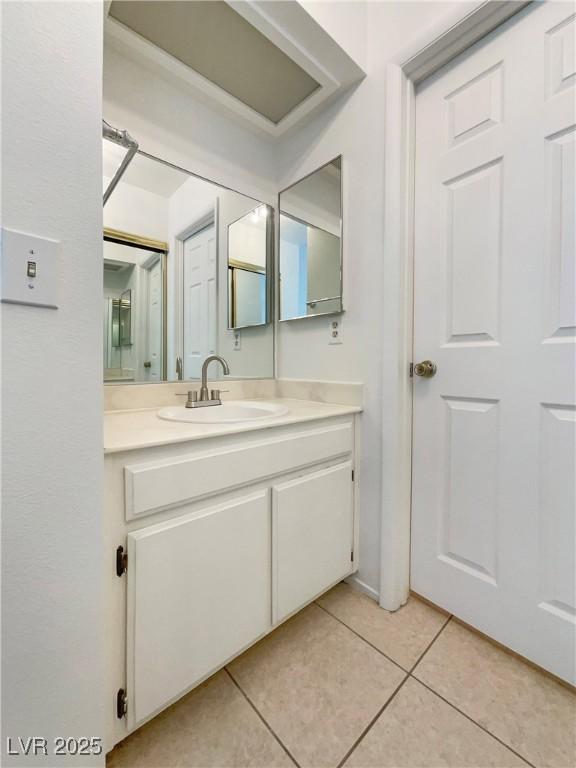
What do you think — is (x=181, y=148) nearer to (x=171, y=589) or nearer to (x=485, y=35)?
(x=485, y=35)

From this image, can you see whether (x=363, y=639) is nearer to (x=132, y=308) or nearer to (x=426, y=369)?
(x=426, y=369)

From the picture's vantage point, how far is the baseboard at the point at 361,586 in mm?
1294

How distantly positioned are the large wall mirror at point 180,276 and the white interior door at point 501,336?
0.82 metres

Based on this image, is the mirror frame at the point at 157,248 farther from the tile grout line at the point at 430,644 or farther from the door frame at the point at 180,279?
the tile grout line at the point at 430,644

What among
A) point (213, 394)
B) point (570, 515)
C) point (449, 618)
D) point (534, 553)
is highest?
point (213, 394)

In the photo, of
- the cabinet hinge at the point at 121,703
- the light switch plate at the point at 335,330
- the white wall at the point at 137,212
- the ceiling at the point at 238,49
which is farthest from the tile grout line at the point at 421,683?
the ceiling at the point at 238,49

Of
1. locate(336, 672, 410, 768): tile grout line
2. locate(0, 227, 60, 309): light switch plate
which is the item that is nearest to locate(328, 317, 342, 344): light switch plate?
locate(0, 227, 60, 309): light switch plate

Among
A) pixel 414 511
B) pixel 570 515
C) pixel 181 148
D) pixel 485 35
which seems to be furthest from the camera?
pixel 181 148

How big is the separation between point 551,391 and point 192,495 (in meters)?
1.06

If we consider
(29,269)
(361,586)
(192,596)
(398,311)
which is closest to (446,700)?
(361,586)

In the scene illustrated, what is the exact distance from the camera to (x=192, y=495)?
810 millimetres

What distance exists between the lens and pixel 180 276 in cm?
141

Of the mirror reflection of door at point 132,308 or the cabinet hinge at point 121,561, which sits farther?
the mirror reflection of door at point 132,308

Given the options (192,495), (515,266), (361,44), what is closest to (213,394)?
(192,495)
